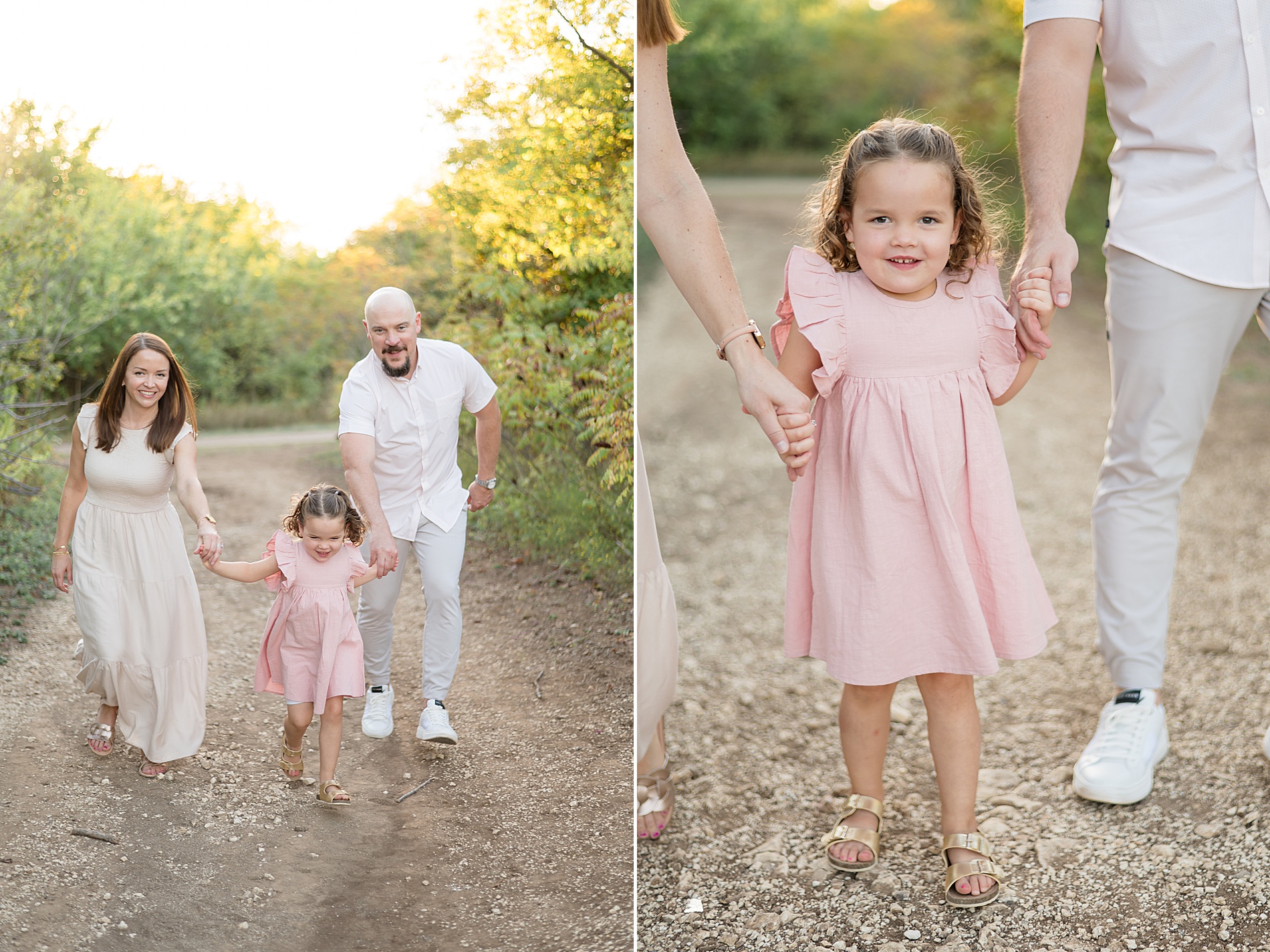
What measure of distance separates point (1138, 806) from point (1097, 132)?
412 inches

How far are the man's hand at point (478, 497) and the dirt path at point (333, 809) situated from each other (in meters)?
0.07

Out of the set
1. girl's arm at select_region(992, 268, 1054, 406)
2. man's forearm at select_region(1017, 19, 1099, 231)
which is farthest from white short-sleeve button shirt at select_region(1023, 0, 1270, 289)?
girl's arm at select_region(992, 268, 1054, 406)

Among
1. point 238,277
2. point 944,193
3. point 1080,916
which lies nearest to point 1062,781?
point 1080,916

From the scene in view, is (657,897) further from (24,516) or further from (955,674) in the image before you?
(24,516)

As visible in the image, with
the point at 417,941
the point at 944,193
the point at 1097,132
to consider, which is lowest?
the point at 417,941

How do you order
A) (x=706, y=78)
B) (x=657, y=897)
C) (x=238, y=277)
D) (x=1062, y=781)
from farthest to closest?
(x=706, y=78)
(x=1062, y=781)
(x=657, y=897)
(x=238, y=277)

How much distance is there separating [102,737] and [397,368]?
762mm

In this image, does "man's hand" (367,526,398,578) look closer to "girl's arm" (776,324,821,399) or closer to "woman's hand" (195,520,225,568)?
"woman's hand" (195,520,225,568)

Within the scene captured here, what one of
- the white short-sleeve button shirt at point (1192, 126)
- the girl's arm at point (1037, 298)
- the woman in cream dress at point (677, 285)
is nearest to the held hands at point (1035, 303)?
the girl's arm at point (1037, 298)

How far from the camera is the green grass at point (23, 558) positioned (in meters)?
1.85

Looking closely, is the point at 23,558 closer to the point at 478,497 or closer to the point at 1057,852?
the point at 478,497

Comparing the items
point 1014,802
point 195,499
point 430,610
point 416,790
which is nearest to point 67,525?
point 195,499

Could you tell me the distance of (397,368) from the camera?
1.90 metres

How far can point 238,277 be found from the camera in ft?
6.45
